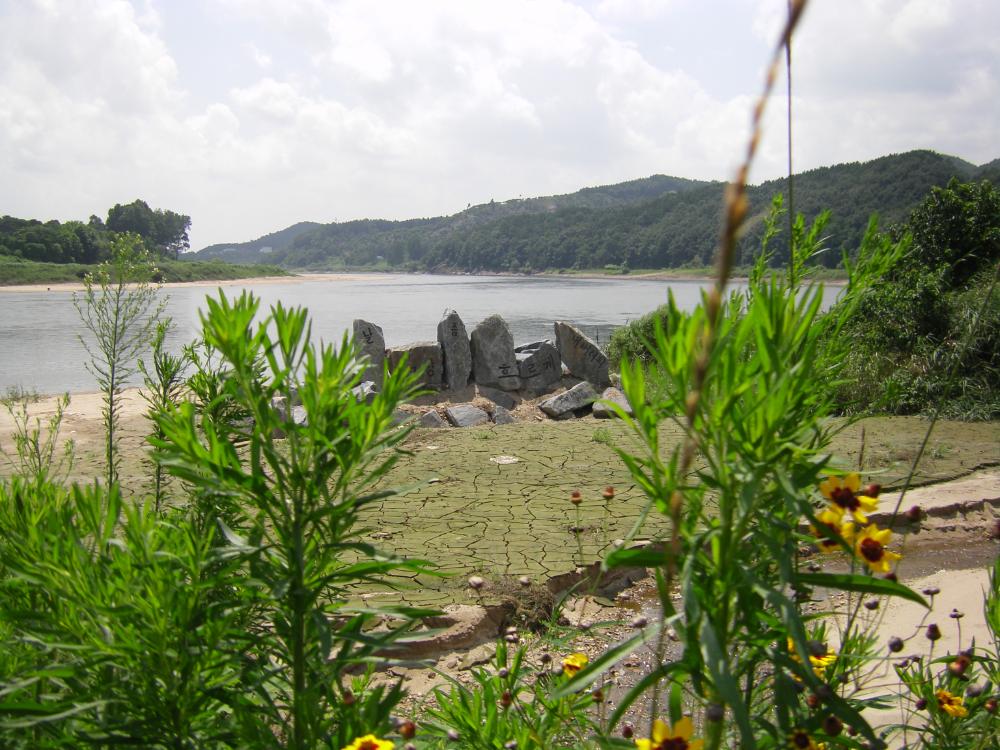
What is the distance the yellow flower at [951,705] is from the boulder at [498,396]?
10279 mm

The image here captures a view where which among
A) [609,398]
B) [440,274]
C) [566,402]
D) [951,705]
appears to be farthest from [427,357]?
[440,274]

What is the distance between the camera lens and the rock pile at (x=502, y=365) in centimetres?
1161

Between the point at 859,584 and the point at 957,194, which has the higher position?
the point at 957,194

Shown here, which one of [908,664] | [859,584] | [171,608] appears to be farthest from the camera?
[908,664]

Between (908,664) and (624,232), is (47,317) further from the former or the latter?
(624,232)

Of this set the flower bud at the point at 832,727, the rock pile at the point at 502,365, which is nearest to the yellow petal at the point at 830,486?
the flower bud at the point at 832,727

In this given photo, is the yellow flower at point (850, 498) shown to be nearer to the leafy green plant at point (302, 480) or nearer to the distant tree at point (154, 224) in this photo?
the leafy green plant at point (302, 480)

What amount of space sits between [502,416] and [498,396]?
111cm

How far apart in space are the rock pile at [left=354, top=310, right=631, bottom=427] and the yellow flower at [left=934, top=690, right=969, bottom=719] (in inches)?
372

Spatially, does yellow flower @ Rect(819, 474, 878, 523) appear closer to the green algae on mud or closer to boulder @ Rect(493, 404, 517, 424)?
the green algae on mud

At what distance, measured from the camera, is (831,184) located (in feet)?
144

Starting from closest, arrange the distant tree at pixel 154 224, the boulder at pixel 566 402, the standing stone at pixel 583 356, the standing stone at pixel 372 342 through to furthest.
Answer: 1. the boulder at pixel 566 402
2. the standing stone at pixel 372 342
3. the standing stone at pixel 583 356
4. the distant tree at pixel 154 224

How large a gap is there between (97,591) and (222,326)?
445 mm

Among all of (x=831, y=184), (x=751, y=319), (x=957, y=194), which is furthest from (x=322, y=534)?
(x=831, y=184)
